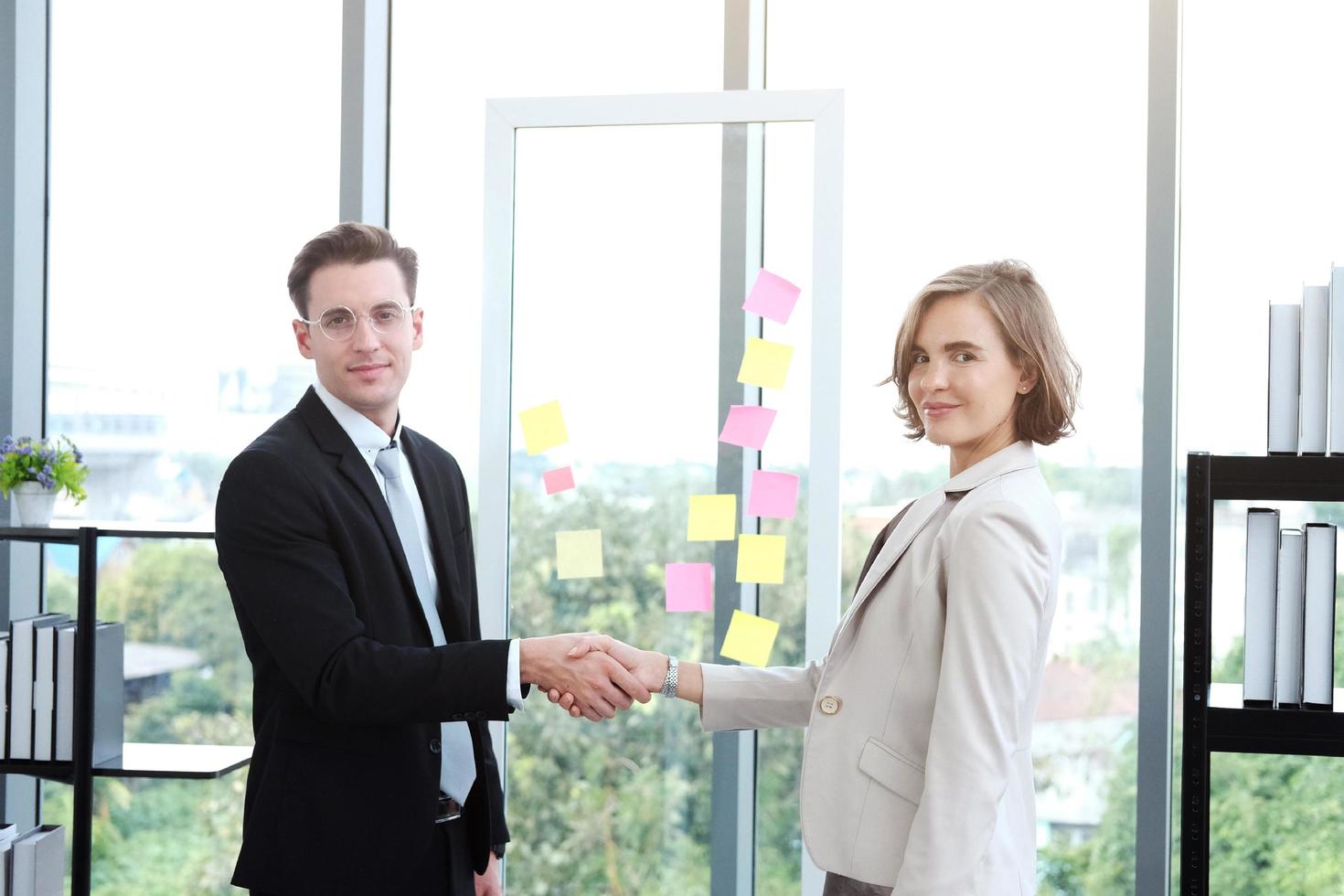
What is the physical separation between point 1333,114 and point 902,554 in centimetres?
163

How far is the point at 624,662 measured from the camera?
2166 millimetres

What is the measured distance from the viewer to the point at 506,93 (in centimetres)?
280

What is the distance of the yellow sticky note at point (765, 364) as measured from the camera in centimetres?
250

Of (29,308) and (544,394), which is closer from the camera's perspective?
(544,394)

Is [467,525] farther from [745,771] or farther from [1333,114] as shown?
[1333,114]

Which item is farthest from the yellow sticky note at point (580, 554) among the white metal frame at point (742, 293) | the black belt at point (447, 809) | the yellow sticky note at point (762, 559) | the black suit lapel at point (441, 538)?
the black belt at point (447, 809)

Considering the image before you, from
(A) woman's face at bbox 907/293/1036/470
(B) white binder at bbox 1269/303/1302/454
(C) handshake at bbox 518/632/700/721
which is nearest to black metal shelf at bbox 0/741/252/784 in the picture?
(C) handshake at bbox 518/632/700/721

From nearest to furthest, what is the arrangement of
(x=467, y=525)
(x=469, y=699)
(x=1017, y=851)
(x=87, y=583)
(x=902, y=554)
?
(x=1017, y=851) < (x=902, y=554) < (x=469, y=699) < (x=467, y=525) < (x=87, y=583)

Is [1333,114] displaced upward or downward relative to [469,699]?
upward

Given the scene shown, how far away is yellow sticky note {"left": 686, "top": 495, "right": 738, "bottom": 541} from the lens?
253cm

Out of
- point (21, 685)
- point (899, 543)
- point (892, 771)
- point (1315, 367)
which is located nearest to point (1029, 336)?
point (899, 543)

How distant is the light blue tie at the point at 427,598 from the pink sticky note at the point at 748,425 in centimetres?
84

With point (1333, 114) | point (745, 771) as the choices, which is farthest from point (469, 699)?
point (1333, 114)

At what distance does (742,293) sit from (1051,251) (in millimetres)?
683
